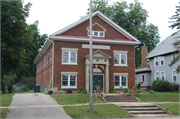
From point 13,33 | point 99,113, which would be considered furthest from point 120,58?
point 13,33

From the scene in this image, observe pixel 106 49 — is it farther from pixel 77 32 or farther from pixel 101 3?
pixel 101 3

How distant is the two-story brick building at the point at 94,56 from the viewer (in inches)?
937

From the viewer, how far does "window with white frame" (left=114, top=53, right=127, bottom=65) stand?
26016 millimetres

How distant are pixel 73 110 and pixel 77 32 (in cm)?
1336

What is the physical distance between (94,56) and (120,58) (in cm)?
387

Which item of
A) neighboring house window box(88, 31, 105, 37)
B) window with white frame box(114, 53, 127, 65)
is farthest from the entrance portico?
neighboring house window box(88, 31, 105, 37)

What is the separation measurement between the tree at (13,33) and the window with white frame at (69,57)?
35.3 feet

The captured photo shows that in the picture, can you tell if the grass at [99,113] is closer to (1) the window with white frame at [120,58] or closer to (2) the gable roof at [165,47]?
(1) the window with white frame at [120,58]

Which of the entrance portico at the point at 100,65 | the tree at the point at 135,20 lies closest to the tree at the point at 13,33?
the entrance portico at the point at 100,65

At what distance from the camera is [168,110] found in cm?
1476

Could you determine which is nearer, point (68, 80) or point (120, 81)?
point (68, 80)

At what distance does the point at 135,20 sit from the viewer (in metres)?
43.8

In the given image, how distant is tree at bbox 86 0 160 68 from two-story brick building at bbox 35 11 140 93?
17038 mm

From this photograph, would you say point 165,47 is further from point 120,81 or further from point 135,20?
point 120,81
